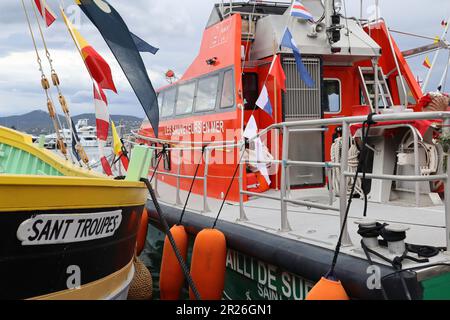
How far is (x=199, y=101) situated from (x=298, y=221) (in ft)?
11.4

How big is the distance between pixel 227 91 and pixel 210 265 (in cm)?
304

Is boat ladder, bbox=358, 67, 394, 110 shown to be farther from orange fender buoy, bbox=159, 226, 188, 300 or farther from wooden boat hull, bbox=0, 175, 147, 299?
wooden boat hull, bbox=0, 175, 147, 299

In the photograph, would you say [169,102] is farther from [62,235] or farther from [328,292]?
[328,292]

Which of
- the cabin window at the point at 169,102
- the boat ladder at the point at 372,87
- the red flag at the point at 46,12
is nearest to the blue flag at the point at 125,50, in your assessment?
the red flag at the point at 46,12

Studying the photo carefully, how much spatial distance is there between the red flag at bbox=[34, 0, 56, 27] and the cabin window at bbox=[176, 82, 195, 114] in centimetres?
302

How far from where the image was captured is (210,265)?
429 centimetres

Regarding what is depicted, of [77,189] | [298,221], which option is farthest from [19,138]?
[298,221]

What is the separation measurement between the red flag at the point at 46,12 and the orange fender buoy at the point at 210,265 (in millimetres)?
2996

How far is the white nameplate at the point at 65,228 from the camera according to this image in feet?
9.17

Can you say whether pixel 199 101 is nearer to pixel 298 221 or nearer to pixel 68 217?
pixel 298 221
